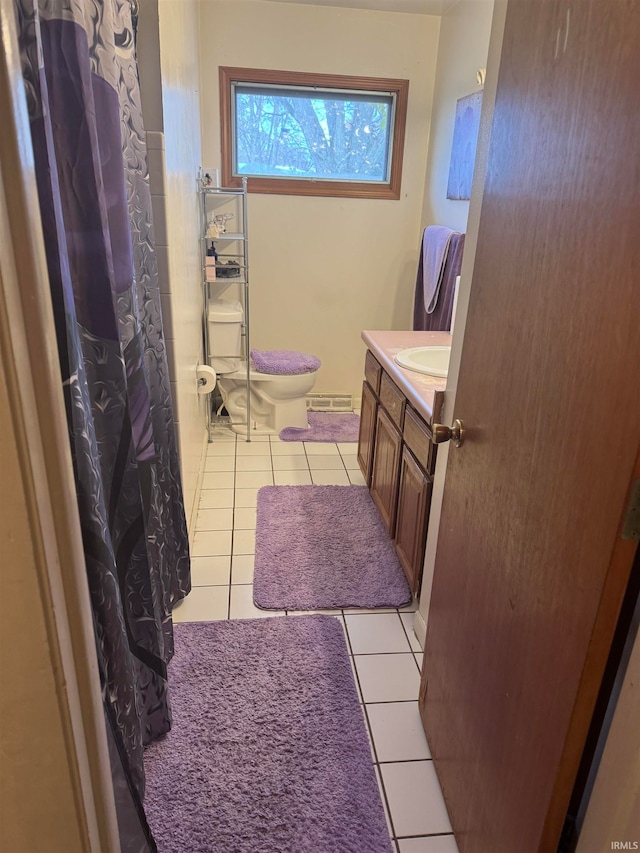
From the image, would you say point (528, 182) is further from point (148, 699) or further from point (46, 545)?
point (148, 699)

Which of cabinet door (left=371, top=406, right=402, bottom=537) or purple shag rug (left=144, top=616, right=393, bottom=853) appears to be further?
cabinet door (left=371, top=406, right=402, bottom=537)

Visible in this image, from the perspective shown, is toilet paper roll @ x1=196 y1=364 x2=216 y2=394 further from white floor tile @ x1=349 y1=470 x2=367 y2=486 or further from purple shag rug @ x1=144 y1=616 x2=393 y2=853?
purple shag rug @ x1=144 y1=616 x2=393 y2=853

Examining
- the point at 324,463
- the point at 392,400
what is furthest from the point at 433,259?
the point at 324,463

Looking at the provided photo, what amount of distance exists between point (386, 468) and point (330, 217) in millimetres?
1963

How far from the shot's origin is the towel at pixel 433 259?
9.80 feet

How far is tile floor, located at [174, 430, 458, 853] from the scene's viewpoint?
1.41 m

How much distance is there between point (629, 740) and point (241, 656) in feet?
4.33

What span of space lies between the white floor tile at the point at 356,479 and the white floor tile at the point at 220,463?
663mm

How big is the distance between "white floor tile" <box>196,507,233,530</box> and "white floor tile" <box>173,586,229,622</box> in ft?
1.41

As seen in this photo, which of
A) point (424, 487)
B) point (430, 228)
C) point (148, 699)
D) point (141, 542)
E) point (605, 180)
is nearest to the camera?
point (605, 180)

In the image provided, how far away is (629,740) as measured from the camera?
0.75 m

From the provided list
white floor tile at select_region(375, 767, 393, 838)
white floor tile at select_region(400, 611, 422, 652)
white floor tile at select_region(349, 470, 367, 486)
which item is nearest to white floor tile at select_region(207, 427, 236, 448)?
white floor tile at select_region(349, 470, 367, 486)

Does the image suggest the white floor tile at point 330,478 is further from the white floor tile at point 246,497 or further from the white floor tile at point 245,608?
the white floor tile at point 245,608

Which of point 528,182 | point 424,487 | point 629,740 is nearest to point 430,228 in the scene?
point 424,487
